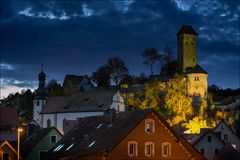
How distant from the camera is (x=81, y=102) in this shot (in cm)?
14150

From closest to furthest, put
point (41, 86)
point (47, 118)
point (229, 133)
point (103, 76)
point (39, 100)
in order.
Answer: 1. point (229, 133)
2. point (47, 118)
3. point (39, 100)
4. point (41, 86)
5. point (103, 76)

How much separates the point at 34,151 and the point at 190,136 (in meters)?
29.1

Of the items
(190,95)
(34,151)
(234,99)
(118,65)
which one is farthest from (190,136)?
(234,99)

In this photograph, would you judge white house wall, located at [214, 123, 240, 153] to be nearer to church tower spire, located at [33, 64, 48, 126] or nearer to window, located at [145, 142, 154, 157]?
window, located at [145, 142, 154, 157]

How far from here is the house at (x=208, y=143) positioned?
91.9 metres

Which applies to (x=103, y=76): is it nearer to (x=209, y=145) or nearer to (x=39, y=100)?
(x=39, y=100)

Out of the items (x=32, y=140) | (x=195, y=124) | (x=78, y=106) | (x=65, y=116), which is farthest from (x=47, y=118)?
(x=32, y=140)

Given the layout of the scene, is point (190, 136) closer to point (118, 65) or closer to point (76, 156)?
point (76, 156)

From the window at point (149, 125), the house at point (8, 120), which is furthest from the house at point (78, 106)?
the window at point (149, 125)

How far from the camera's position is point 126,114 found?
230 feet

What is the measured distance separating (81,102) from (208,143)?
5285cm

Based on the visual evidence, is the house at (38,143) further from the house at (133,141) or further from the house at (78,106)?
the house at (78,106)

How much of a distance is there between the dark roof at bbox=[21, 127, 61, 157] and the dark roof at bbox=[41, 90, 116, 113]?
48669 mm

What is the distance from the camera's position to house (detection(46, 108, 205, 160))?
210 feet
